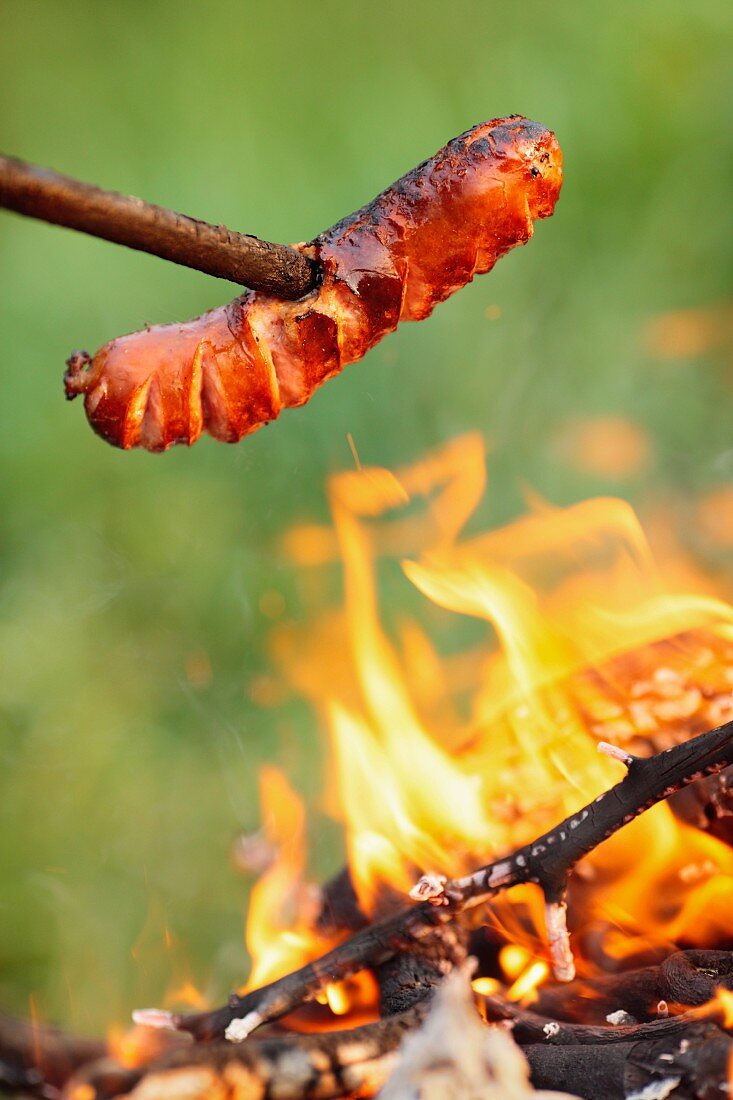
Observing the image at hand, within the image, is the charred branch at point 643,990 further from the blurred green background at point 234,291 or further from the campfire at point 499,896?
the blurred green background at point 234,291

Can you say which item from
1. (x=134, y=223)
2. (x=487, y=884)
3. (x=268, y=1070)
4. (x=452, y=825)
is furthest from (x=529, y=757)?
(x=134, y=223)

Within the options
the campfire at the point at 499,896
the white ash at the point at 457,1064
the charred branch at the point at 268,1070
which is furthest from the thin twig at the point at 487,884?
the white ash at the point at 457,1064

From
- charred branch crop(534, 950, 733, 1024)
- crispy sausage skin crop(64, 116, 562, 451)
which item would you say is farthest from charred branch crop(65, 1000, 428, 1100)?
crispy sausage skin crop(64, 116, 562, 451)

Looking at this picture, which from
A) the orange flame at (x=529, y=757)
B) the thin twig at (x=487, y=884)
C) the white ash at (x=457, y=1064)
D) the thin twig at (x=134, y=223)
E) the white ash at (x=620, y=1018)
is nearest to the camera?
the thin twig at (x=134, y=223)

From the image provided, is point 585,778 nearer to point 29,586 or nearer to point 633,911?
point 633,911

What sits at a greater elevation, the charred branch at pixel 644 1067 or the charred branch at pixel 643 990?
the charred branch at pixel 643 990

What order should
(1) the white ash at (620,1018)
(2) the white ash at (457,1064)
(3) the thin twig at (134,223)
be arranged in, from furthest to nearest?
(1) the white ash at (620,1018) < (2) the white ash at (457,1064) < (3) the thin twig at (134,223)
